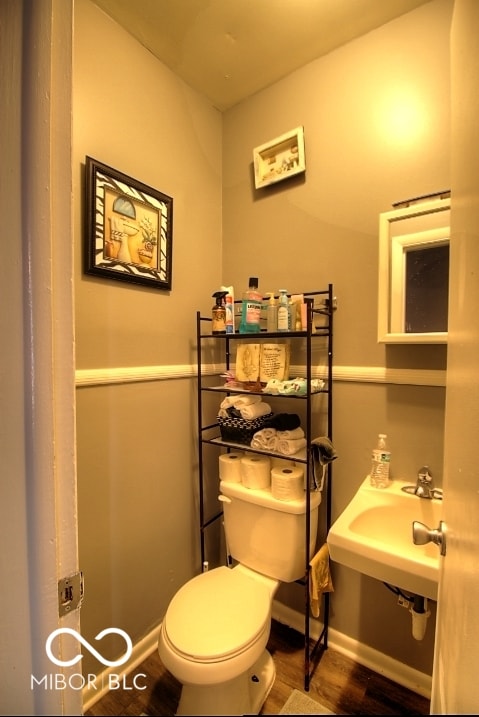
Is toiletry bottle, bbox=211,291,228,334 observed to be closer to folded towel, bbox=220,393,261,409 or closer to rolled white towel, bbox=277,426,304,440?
folded towel, bbox=220,393,261,409

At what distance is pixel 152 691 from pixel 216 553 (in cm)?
60

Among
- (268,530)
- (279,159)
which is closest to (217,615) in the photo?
(268,530)

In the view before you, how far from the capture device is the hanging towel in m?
1.20

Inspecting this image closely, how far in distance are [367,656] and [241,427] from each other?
3.34 feet

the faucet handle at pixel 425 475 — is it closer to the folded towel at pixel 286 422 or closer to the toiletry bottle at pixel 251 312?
the folded towel at pixel 286 422

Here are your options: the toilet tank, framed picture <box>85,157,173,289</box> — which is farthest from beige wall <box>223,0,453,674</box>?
framed picture <box>85,157,173,289</box>

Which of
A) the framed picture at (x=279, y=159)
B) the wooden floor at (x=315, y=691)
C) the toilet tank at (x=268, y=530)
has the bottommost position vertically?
the wooden floor at (x=315, y=691)

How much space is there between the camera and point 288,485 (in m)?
1.22

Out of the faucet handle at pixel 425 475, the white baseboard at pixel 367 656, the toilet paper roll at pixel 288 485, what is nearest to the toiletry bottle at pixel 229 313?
the toilet paper roll at pixel 288 485

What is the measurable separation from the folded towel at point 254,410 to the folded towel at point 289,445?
0.14 meters

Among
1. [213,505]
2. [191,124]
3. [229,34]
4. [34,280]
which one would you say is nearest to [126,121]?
[191,124]

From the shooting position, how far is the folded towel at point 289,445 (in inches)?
48.8

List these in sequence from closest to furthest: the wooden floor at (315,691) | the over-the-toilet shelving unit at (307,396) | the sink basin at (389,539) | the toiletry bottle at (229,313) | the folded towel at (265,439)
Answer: the sink basin at (389,539)
the wooden floor at (315,691)
the over-the-toilet shelving unit at (307,396)
the folded towel at (265,439)
the toiletry bottle at (229,313)

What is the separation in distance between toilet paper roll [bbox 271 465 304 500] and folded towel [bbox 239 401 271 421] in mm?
241
